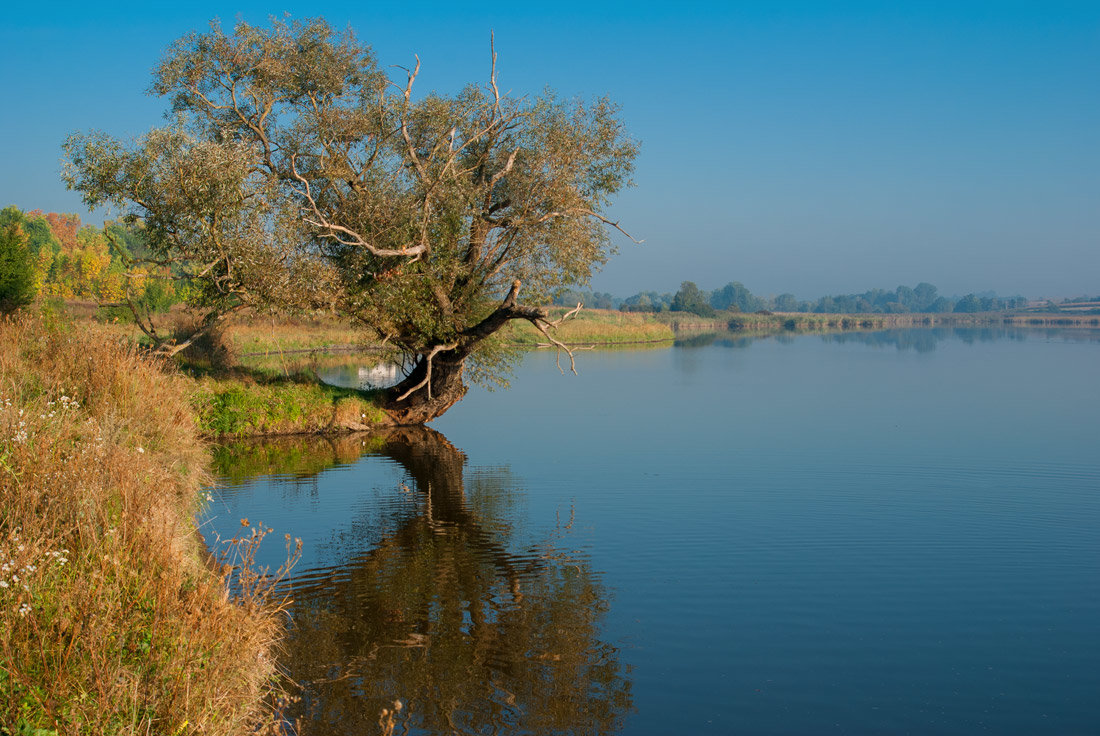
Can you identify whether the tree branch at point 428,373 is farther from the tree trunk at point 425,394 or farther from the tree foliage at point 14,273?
the tree foliage at point 14,273

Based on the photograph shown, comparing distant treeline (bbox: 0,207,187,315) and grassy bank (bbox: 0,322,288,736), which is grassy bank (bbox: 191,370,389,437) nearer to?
distant treeline (bbox: 0,207,187,315)

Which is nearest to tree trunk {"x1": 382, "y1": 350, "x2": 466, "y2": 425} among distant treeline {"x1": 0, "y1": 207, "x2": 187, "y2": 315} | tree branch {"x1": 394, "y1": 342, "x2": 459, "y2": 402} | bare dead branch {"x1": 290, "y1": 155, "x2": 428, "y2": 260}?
tree branch {"x1": 394, "y1": 342, "x2": 459, "y2": 402}

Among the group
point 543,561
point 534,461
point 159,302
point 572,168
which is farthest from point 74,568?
point 159,302

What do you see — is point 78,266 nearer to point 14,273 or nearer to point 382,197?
point 14,273

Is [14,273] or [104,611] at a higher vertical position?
[14,273]

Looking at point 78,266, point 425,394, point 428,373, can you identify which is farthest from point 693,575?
point 78,266

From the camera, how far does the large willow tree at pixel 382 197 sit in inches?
856

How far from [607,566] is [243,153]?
1525 cm

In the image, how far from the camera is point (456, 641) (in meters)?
9.09

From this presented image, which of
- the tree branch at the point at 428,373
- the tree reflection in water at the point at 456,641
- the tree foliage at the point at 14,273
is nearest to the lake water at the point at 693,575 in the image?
the tree reflection in water at the point at 456,641

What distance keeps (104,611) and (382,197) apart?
18.5 metres

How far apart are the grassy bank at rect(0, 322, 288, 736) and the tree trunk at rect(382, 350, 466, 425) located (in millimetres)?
17400

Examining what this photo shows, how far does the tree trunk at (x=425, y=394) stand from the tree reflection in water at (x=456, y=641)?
11.8 metres

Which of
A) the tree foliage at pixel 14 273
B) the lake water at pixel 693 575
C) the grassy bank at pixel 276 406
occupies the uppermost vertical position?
the tree foliage at pixel 14 273
